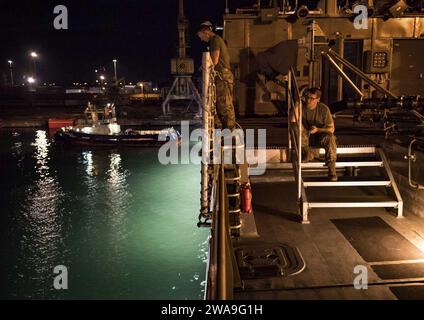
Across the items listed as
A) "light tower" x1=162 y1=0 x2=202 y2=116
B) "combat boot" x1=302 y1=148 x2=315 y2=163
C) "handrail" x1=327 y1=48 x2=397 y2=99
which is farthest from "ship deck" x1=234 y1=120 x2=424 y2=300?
"light tower" x1=162 y1=0 x2=202 y2=116

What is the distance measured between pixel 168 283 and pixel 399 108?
7370 millimetres

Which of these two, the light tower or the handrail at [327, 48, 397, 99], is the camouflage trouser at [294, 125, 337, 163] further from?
the light tower

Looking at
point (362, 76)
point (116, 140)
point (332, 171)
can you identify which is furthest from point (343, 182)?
point (116, 140)

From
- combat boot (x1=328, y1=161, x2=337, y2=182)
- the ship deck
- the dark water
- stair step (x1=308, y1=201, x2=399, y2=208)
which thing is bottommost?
the dark water

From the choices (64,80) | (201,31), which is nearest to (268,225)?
(201,31)

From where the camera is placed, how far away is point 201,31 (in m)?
8.16

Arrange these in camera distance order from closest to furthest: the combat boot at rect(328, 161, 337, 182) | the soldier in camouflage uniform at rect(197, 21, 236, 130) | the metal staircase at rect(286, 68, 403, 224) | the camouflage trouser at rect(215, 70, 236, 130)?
1. the metal staircase at rect(286, 68, 403, 224)
2. the combat boot at rect(328, 161, 337, 182)
3. the soldier in camouflage uniform at rect(197, 21, 236, 130)
4. the camouflage trouser at rect(215, 70, 236, 130)

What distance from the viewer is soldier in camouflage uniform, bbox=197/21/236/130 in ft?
27.3

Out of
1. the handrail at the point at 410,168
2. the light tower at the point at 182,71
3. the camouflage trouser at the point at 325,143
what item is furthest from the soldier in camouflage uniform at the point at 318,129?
the light tower at the point at 182,71

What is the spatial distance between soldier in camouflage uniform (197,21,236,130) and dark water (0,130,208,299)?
15.6 feet

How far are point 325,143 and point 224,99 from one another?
2652mm

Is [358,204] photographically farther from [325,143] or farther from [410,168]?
[325,143]

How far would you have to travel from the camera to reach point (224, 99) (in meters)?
8.99
